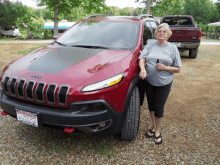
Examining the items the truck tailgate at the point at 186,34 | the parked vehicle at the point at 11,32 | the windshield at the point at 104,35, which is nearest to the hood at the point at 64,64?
the windshield at the point at 104,35

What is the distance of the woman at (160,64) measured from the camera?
2.44m

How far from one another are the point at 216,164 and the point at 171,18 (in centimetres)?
818

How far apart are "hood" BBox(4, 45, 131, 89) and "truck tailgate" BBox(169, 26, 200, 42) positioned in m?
5.95

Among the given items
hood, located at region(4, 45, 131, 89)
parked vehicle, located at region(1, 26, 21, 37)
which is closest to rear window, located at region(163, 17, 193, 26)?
hood, located at region(4, 45, 131, 89)

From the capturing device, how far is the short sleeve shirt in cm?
245

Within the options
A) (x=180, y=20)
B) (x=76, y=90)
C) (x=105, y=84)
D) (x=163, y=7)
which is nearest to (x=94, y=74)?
(x=105, y=84)

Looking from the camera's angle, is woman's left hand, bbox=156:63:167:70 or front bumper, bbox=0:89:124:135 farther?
woman's left hand, bbox=156:63:167:70

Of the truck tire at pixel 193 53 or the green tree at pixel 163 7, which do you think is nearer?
the truck tire at pixel 193 53

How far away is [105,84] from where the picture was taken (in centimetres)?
204

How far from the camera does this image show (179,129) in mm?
3098

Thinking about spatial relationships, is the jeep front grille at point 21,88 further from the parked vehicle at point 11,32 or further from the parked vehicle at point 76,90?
the parked vehicle at point 11,32

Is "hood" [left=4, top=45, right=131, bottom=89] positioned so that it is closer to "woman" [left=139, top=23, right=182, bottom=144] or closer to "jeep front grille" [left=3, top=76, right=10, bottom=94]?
"jeep front grille" [left=3, top=76, right=10, bottom=94]

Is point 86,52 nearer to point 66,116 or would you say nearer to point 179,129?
point 66,116

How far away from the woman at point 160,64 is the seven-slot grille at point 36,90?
3.47 ft
